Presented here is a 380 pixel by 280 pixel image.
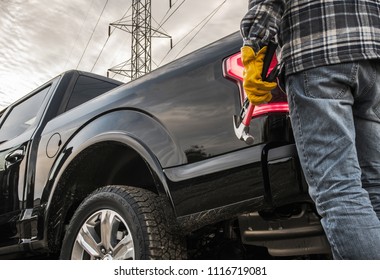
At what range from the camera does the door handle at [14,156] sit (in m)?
3.23

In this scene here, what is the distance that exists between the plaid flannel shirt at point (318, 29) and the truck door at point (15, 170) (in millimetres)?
2156

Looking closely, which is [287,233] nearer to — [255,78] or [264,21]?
[255,78]

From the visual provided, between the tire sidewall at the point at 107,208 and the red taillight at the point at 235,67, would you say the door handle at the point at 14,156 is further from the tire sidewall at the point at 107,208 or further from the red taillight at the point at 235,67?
the red taillight at the point at 235,67

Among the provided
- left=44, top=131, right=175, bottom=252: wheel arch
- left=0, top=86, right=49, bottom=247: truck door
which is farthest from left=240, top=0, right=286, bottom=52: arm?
left=0, top=86, right=49, bottom=247: truck door

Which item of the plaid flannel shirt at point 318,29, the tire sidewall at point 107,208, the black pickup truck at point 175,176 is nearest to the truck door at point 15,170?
the black pickup truck at point 175,176

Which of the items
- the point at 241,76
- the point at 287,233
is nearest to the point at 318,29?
the point at 241,76

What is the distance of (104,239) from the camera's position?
7.38ft

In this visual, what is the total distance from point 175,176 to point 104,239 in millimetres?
561

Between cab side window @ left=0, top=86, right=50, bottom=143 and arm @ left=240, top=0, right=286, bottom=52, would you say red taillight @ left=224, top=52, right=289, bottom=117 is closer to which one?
arm @ left=240, top=0, right=286, bottom=52

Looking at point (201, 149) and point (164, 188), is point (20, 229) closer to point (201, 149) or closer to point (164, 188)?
point (164, 188)

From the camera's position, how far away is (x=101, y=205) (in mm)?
2279

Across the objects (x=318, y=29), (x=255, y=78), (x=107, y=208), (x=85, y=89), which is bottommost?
(x=107, y=208)

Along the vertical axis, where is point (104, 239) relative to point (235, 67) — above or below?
below
